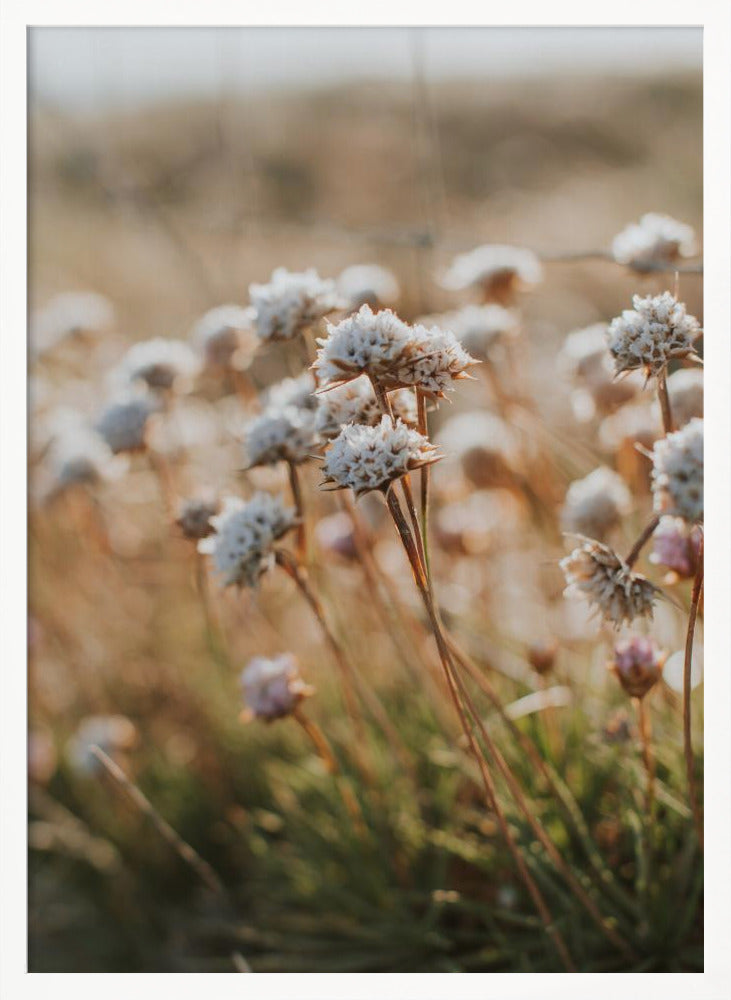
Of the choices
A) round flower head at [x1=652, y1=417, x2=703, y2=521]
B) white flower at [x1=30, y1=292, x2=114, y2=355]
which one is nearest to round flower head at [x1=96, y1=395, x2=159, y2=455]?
white flower at [x1=30, y1=292, x2=114, y2=355]

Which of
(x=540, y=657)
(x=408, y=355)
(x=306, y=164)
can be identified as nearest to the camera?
(x=408, y=355)

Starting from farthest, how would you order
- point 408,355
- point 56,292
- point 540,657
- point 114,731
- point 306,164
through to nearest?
1. point 306,164
2. point 56,292
3. point 114,731
4. point 540,657
5. point 408,355

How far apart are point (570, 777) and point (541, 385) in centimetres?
94

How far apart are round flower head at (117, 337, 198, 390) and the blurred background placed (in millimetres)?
121

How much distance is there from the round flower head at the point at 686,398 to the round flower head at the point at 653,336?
0.68ft

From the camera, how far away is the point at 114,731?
1.25 m

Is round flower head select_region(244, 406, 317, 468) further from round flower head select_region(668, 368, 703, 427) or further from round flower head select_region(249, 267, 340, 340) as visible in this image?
Result: round flower head select_region(668, 368, 703, 427)

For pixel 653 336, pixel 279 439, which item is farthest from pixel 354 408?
pixel 653 336

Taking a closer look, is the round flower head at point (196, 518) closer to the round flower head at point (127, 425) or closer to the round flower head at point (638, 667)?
the round flower head at point (127, 425)

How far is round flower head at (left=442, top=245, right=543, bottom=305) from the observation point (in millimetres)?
1014

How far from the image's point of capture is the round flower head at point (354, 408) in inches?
26.5
